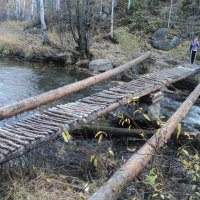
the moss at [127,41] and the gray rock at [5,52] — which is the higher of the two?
the moss at [127,41]

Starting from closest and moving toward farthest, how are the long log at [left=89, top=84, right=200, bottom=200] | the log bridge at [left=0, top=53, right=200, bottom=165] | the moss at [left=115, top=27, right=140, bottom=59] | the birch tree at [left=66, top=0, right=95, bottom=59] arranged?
the long log at [left=89, top=84, right=200, bottom=200] < the log bridge at [left=0, top=53, right=200, bottom=165] < the birch tree at [left=66, top=0, right=95, bottom=59] < the moss at [left=115, top=27, right=140, bottom=59]

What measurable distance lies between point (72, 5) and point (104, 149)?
1206 cm

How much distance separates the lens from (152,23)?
80.5ft

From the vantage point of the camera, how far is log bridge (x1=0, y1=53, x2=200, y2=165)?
4828 millimetres

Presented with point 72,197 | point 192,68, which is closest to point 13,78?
point 192,68

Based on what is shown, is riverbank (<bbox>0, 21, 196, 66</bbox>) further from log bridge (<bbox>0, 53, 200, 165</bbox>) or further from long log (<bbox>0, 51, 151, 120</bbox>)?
long log (<bbox>0, 51, 151, 120</bbox>)

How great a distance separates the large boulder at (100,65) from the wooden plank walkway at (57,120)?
714cm

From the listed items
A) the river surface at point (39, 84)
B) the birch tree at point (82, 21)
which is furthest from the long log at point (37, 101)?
the birch tree at point (82, 21)

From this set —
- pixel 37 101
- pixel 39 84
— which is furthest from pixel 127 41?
pixel 37 101

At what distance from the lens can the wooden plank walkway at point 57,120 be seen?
15.9 ft

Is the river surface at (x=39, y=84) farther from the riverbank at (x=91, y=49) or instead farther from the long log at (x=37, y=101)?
the long log at (x=37, y=101)

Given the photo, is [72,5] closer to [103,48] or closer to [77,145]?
[103,48]

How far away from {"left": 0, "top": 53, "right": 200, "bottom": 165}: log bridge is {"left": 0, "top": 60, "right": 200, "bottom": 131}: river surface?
216cm

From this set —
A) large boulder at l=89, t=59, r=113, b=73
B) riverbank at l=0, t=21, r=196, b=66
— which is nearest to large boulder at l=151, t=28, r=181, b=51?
riverbank at l=0, t=21, r=196, b=66
